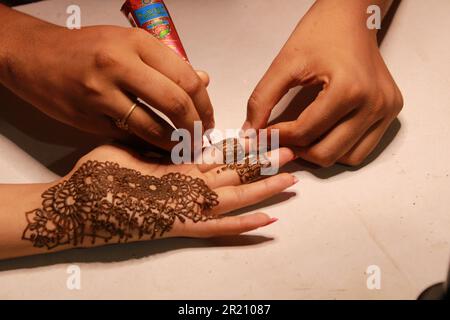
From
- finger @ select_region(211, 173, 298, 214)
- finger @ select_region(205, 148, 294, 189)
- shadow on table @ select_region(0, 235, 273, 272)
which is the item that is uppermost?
finger @ select_region(205, 148, 294, 189)

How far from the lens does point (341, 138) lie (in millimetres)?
646

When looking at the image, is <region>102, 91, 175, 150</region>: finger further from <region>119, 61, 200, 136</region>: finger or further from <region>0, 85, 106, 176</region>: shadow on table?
<region>0, 85, 106, 176</region>: shadow on table

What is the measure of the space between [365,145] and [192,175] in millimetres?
258

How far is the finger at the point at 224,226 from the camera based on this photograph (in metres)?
0.61

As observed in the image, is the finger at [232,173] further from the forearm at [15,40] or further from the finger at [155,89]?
the forearm at [15,40]

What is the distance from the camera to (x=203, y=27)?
0.88 meters

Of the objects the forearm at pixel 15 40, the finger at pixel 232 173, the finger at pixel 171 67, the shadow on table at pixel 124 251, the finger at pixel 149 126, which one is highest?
the forearm at pixel 15 40

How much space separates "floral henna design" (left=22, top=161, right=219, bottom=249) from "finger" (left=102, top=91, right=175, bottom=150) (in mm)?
63

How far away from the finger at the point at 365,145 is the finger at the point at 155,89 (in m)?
0.25

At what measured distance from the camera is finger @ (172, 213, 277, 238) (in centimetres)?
61

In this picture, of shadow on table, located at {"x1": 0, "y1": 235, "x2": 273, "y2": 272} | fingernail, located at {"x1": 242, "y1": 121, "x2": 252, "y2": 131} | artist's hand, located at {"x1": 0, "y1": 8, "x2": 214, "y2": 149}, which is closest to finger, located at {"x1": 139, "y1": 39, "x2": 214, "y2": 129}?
artist's hand, located at {"x1": 0, "y1": 8, "x2": 214, "y2": 149}

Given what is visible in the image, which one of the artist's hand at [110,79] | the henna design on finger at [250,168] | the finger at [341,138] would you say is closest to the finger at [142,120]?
the artist's hand at [110,79]

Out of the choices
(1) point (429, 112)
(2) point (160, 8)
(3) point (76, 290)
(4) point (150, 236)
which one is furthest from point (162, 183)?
(1) point (429, 112)
